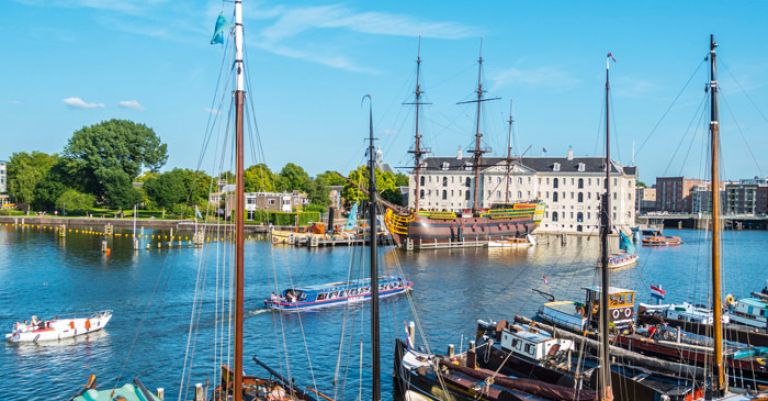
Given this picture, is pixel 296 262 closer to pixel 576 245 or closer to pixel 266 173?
pixel 576 245

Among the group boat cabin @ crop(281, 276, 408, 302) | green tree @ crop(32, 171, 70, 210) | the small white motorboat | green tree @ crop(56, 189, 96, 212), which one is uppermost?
green tree @ crop(32, 171, 70, 210)

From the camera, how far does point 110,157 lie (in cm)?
12838

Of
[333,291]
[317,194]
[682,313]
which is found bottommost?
[333,291]

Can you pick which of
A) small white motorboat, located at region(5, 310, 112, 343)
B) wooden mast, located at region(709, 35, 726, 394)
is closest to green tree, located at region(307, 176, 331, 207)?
small white motorboat, located at region(5, 310, 112, 343)

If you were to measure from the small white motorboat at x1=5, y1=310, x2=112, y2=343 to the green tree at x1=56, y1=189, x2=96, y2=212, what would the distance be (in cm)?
9843

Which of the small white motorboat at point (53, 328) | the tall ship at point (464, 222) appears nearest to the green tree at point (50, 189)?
the tall ship at point (464, 222)

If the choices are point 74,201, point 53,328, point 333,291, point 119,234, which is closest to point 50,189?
point 74,201

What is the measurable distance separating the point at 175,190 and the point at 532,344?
117 m

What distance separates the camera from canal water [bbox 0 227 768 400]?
3097 cm

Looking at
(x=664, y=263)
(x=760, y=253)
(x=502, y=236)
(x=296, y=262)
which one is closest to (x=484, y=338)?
(x=296, y=262)

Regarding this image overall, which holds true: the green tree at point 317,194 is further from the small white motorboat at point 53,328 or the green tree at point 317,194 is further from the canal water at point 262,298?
the small white motorboat at point 53,328

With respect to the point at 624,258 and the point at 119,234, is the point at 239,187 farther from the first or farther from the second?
the point at 119,234

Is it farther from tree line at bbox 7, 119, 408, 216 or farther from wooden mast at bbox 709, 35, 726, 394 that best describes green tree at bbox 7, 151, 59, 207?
wooden mast at bbox 709, 35, 726, 394

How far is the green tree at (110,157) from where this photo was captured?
126188 millimetres
